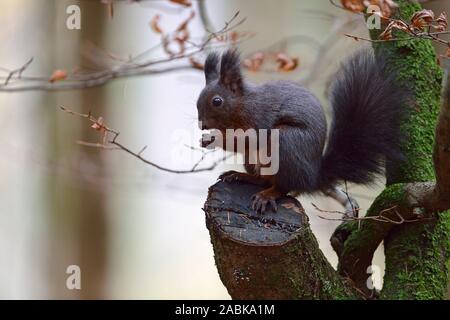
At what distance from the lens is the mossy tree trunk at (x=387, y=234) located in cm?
236

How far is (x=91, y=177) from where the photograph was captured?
5.47 metres

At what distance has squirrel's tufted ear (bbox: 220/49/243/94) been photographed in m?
3.18

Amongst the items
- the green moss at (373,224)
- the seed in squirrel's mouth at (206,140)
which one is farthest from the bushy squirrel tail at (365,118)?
the seed in squirrel's mouth at (206,140)

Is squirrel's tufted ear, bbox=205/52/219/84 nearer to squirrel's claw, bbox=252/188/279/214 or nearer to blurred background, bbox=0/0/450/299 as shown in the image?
squirrel's claw, bbox=252/188/279/214

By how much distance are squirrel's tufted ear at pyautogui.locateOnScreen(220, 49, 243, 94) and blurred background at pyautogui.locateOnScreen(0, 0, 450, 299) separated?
6.37ft

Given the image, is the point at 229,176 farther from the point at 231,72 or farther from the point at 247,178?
the point at 231,72

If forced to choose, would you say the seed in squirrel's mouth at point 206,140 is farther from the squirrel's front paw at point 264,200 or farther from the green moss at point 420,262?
the green moss at point 420,262

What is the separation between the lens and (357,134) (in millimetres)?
3008

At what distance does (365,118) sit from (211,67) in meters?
0.82

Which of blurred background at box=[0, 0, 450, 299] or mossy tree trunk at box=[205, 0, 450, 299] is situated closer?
mossy tree trunk at box=[205, 0, 450, 299]

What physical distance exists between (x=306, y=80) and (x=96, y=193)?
3080 mm

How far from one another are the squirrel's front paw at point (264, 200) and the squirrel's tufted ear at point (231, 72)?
2.12ft

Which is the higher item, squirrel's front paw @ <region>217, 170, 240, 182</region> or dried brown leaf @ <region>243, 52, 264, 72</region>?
dried brown leaf @ <region>243, 52, 264, 72</region>

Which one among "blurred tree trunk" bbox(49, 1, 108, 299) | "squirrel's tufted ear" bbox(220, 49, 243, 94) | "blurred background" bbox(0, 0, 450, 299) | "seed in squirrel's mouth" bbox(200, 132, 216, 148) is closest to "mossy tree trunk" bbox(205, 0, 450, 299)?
"seed in squirrel's mouth" bbox(200, 132, 216, 148)
